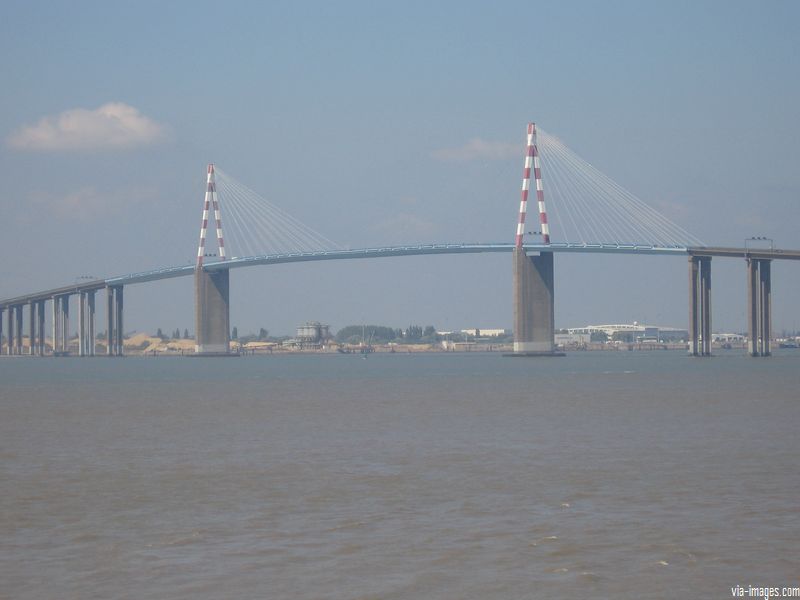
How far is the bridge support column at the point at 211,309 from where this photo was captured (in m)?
83.6

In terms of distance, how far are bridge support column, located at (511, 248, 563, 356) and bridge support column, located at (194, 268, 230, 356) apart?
23417 millimetres

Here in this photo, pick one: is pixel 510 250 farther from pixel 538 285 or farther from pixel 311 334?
pixel 311 334

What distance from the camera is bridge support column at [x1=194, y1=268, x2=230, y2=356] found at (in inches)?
3290

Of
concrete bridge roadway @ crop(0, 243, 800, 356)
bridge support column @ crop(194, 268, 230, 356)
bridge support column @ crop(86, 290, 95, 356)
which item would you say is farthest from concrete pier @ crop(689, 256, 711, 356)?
bridge support column @ crop(86, 290, 95, 356)

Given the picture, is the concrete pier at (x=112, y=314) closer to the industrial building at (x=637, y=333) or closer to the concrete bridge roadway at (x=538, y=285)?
the concrete bridge roadway at (x=538, y=285)

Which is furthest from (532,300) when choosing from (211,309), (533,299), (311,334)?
(311,334)

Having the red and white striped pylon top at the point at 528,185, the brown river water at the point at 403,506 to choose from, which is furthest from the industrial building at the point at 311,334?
the brown river water at the point at 403,506

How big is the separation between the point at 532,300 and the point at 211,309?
25.0 metres

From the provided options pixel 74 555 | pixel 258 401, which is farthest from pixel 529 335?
pixel 74 555

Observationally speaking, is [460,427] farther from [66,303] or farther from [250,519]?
[66,303]

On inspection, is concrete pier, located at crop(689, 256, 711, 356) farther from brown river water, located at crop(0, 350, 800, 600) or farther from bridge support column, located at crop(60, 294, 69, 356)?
bridge support column, located at crop(60, 294, 69, 356)

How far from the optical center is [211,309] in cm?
8381

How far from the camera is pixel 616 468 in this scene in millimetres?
13789

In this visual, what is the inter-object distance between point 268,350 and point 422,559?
5988 inches
